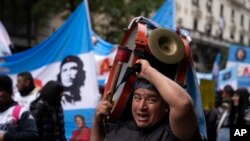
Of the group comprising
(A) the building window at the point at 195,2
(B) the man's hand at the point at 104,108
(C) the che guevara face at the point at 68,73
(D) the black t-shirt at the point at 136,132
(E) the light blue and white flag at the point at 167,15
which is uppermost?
(A) the building window at the point at 195,2

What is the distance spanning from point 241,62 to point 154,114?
9.57 metres

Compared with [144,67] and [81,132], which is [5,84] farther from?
[81,132]

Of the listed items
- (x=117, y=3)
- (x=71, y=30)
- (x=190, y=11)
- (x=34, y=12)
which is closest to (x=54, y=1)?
(x=34, y=12)

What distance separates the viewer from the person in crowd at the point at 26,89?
5.53 m

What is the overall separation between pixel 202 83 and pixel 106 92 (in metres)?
4.46

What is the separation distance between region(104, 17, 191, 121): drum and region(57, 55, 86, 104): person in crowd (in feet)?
11.2

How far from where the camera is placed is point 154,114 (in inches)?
92.7

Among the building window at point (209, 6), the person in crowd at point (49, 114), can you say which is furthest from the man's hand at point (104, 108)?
the building window at point (209, 6)

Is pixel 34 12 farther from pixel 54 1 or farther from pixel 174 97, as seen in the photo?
pixel 174 97

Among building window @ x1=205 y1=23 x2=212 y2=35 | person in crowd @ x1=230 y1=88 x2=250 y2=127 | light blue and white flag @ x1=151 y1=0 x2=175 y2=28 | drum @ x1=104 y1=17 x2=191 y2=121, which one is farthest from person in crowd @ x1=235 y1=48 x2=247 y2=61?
building window @ x1=205 y1=23 x2=212 y2=35

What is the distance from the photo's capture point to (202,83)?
691 centimetres

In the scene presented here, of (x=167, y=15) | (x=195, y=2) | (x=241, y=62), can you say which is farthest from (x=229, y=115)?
(x=195, y=2)

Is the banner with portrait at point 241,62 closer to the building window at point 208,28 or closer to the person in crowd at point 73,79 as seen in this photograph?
the person in crowd at point 73,79

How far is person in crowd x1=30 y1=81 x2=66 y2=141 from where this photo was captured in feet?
15.3
